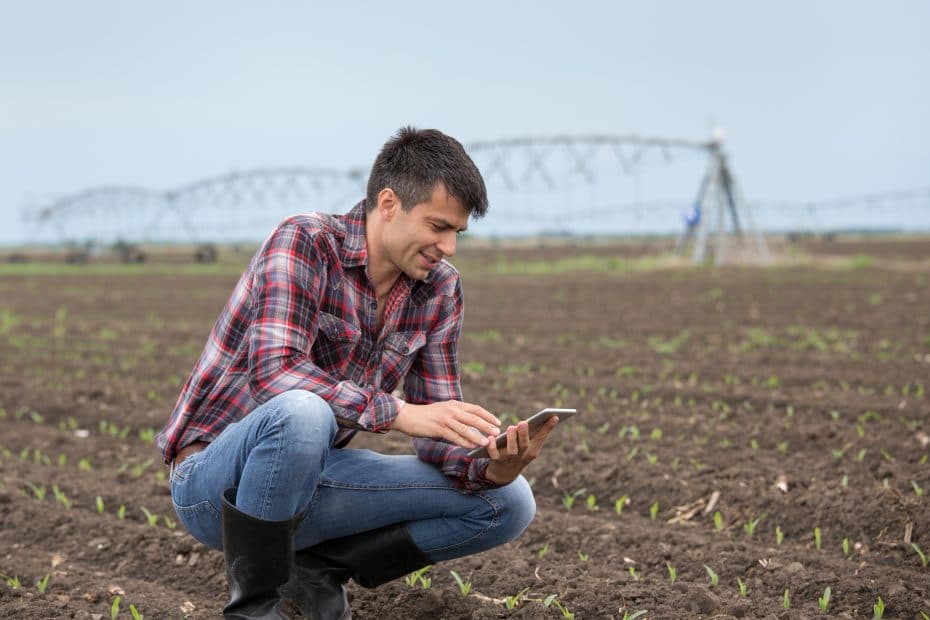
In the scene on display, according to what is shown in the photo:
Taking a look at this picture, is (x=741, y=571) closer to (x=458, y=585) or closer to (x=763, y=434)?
(x=458, y=585)

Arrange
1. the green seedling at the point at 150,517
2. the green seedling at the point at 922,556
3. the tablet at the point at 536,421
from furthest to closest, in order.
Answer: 1. the green seedling at the point at 150,517
2. the green seedling at the point at 922,556
3. the tablet at the point at 536,421

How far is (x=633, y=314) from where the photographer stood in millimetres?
13812

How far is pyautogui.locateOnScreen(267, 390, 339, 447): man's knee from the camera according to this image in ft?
9.02

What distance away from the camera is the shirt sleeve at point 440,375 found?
3.16 m

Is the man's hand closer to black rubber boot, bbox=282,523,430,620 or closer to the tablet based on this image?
the tablet

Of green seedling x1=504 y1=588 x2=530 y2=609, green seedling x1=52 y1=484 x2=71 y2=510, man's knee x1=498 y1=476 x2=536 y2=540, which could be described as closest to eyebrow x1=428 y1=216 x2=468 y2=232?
man's knee x1=498 y1=476 x2=536 y2=540

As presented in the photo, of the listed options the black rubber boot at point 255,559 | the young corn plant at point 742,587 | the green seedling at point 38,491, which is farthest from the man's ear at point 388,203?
the green seedling at point 38,491

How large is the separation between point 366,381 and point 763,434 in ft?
11.8

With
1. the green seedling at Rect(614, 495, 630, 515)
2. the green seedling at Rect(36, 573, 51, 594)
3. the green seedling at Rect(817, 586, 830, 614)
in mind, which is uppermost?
the green seedling at Rect(817, 586, 830, 614)

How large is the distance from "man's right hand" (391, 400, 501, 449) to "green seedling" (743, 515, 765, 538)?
207cm

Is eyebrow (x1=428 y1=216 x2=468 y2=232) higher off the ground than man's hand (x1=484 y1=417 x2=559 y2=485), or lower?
higher

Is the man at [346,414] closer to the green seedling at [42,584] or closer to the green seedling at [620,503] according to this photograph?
the green seedling at [42,584]

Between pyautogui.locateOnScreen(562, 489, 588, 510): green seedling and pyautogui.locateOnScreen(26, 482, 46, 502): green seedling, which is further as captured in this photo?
pyautogui.locateOnScreen(26, 482, 46, 502): green seedling

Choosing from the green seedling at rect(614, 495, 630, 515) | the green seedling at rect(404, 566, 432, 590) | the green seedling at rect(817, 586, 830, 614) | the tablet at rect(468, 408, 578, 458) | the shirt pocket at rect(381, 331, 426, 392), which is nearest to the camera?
the tablet at rect(468, 408, 578, 458)
